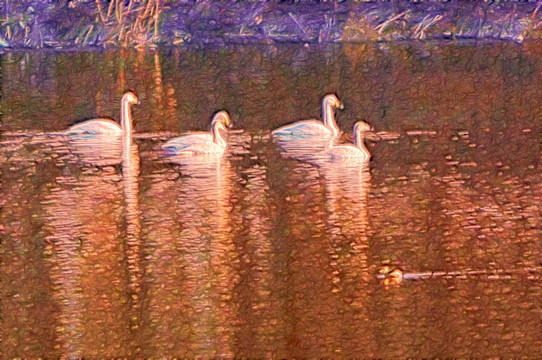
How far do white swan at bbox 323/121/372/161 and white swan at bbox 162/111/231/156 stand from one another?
0.56 ft

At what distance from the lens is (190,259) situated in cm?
91

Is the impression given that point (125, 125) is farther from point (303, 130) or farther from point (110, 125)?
point (303, 130)

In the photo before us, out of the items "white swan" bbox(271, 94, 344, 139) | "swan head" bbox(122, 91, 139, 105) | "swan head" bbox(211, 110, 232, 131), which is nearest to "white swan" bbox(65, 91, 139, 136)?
"swan head" bbox(122, 91, 139, 105)

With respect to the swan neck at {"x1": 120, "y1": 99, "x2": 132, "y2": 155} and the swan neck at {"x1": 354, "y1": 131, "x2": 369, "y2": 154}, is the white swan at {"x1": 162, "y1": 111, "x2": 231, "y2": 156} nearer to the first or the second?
the swan neck at {"x1": 120, "y1": 99, "x2": 132, "y2": 155}

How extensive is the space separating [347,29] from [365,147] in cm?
20

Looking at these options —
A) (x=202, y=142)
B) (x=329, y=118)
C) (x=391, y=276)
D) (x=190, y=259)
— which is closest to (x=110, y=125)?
(x=202, y=142)

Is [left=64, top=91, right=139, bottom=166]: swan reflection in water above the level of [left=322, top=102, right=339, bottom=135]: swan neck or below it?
below

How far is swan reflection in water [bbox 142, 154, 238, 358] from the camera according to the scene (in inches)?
35.4

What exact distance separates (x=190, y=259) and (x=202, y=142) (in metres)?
0.19

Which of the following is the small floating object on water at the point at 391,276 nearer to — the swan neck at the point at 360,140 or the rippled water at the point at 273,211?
the rippled water at the point at 273,211

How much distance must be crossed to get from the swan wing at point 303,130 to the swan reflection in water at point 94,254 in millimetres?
241

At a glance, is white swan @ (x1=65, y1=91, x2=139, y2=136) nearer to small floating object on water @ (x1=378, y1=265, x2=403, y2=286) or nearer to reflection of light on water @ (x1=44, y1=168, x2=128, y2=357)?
reflection of light on water @ (x1=44, y1=168, x2=128, y2=357)

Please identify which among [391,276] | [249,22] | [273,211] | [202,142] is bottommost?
[391,276]

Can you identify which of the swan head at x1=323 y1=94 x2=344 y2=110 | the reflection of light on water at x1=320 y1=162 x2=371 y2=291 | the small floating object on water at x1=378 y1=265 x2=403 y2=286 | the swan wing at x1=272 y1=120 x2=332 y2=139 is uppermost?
the swan head at x1=323 y1=94 x2=344 y2=110
